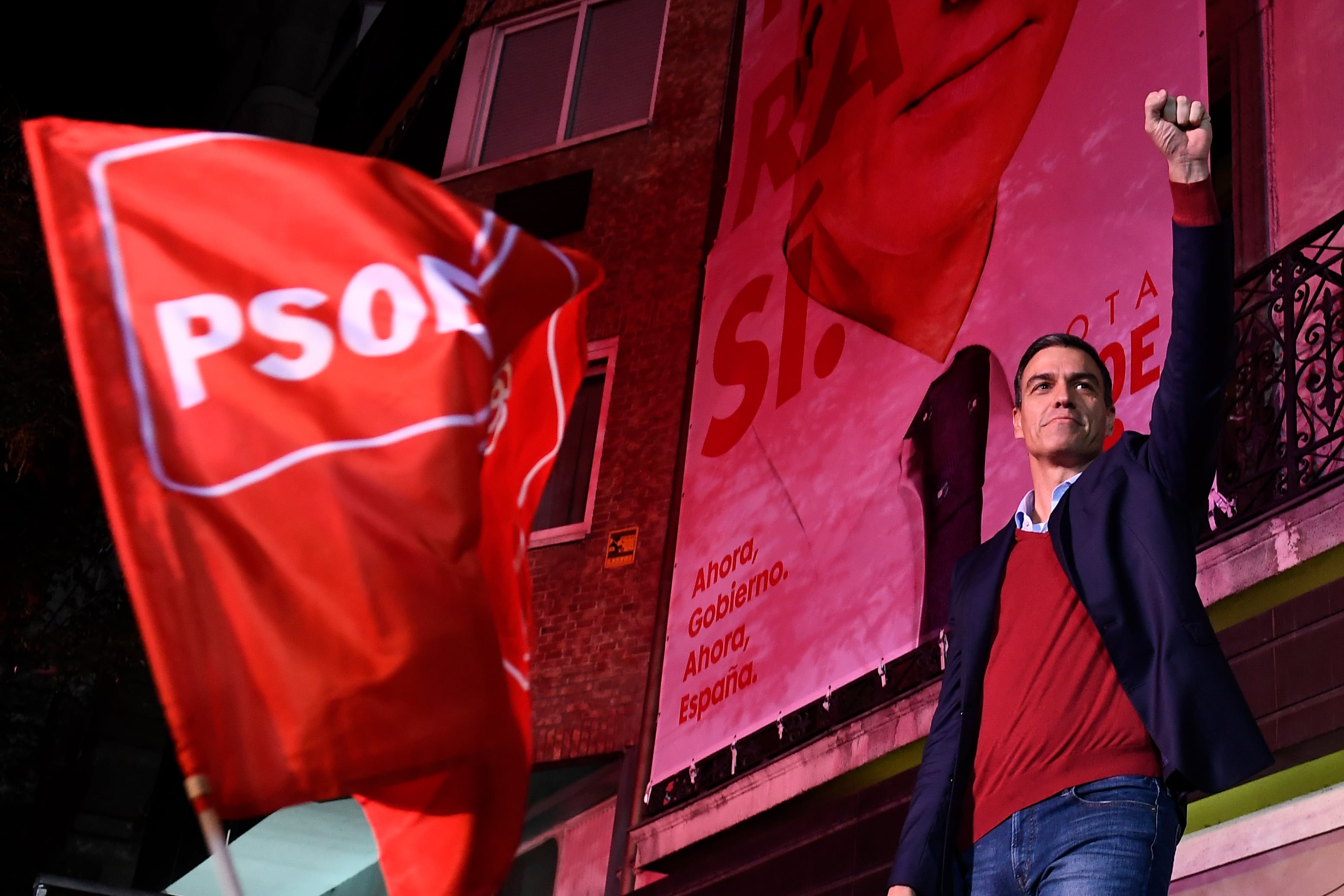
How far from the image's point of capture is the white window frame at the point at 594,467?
12766 millimetres

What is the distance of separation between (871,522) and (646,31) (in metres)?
7.34

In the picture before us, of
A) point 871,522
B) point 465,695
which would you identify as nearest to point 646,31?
point 871,522

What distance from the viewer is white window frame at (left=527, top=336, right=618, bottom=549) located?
12766 millimetres

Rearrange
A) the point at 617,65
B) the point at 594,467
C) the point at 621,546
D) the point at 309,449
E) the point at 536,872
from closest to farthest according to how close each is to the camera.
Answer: the point at 309,449, the point at 621,546, the point at 536,872, the point at 594,467, the point at 617,65

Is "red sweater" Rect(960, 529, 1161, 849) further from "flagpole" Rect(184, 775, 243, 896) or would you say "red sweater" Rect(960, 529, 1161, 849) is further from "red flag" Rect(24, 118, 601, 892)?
"flagpole" Rect(184, 775, 243, 896)

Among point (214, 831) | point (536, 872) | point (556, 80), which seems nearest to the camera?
point (214, 831)

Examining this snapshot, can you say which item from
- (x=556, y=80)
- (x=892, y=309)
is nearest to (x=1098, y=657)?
(x=892, y=309)

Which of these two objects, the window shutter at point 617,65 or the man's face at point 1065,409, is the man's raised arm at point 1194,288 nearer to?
the man's face at point 1065,409

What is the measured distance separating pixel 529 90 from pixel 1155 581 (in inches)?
506

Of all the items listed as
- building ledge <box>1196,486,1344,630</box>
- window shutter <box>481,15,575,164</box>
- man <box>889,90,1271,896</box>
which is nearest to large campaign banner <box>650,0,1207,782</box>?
building ledge <box>1196,486,1344,630</box>

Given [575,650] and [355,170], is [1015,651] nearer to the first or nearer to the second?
[355,170]

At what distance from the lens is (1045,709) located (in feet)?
13.5

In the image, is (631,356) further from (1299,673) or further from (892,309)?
(1299,673)

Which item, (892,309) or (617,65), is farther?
(617,65)
